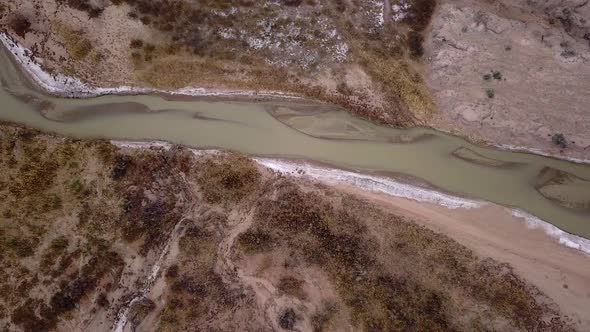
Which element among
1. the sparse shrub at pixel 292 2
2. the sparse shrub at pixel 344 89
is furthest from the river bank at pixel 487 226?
the sparse shrub at pixel 292 2

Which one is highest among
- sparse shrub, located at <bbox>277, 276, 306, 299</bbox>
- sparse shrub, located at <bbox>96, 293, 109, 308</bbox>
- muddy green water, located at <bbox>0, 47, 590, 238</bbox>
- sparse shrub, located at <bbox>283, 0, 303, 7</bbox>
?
sparse shrub, located at <bbox>283, 0, 303, 7</bbox>

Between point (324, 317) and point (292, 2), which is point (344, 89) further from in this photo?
Result: point (324, 317)

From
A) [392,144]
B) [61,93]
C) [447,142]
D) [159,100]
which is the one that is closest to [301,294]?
[392,144]

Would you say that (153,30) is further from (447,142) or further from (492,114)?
(492,114)

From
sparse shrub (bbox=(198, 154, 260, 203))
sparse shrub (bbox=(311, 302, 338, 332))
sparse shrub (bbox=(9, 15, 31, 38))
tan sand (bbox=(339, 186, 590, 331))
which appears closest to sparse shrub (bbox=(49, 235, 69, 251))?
sparse shrub (bbox=(198, 154, 260, 203))

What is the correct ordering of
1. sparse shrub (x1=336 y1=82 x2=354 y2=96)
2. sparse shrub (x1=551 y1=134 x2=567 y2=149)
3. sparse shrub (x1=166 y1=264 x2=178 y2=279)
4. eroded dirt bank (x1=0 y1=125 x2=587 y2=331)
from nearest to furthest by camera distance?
eroded dirt bank (x1=0 y1=125 x2=587 y2=331), sparse shrub (x1=166 y1=264 x2=178 y2=279), sparse shrub (x1=551 y1=134 x2=567 y2=149), sparse shrub (x1=336 y1=82 x2=354 y2=96)

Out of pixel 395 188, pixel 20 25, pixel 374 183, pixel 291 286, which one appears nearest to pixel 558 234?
pixel 395 188

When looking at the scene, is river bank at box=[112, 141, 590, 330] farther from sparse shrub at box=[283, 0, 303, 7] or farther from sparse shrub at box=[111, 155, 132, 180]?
sparse shrub at box=[283, 0, 303, 7]
